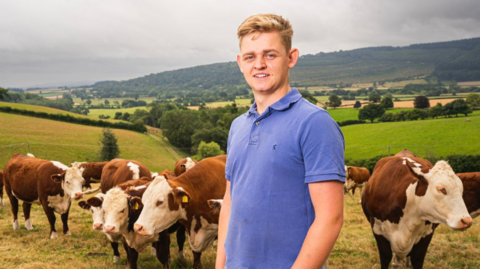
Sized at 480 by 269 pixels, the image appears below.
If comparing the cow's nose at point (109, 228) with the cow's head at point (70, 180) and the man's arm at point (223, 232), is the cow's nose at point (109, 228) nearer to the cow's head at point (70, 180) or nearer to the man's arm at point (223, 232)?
the cow's head at point (70, 180)

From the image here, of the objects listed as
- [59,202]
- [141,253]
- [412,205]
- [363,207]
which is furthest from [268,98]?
[59,202]

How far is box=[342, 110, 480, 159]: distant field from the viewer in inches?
2188

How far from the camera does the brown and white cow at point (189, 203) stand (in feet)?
20.8

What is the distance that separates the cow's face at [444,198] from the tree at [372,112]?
253 ft

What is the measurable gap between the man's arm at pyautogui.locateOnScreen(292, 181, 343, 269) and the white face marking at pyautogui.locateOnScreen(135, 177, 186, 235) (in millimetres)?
4709

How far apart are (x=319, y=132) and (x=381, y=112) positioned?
272ft

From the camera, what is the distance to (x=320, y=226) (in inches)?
72.7

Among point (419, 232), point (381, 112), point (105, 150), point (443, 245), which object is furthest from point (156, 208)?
point (381, 112)

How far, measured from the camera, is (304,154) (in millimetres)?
1864

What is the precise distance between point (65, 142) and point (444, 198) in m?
61.5

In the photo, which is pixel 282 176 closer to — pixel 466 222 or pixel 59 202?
pixel 466 222

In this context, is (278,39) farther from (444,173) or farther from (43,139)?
(43,139)

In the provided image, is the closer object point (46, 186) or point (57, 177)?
point (57, 177)

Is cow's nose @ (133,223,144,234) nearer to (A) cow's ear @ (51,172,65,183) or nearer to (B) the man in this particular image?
(B) the man
